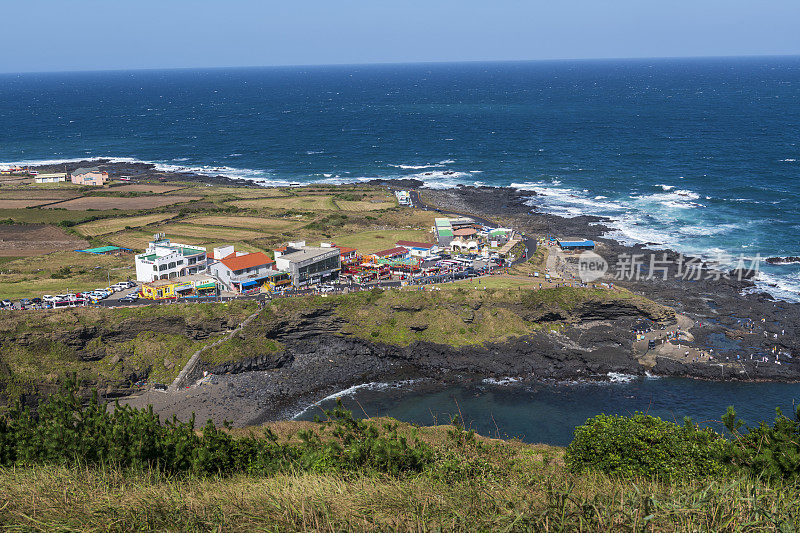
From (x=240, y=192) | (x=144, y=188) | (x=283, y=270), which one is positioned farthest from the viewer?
(x=144, y=188)

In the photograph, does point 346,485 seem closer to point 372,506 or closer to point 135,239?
point 372,506

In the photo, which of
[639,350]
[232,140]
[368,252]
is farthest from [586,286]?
[232,140]

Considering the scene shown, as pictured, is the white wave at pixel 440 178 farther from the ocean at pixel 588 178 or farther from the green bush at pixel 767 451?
the green bush at pixel 767 451

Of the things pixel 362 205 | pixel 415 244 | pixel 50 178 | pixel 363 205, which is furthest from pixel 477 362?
pixel 50 178

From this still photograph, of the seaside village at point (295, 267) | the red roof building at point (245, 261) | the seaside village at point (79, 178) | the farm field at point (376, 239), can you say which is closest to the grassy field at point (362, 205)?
the farm field at point (376, 239)

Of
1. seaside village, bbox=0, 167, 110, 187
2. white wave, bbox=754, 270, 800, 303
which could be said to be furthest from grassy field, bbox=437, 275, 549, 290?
seaside village, bbox=0, 167, 110, 187

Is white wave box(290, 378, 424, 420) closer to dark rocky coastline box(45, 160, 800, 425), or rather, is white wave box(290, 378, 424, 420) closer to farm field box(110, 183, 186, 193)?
dark rocky coastline box(45, 160, 800, 425)

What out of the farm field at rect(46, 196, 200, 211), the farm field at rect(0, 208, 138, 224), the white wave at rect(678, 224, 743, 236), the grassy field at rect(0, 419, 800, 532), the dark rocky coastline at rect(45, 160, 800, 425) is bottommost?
the dark rocky coastline at rect(45, 160, 800, 425)
